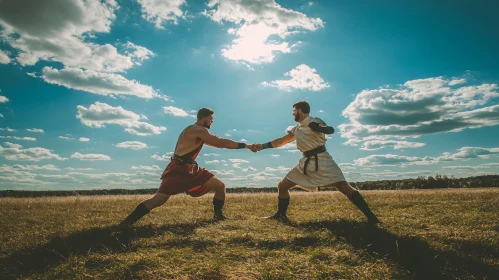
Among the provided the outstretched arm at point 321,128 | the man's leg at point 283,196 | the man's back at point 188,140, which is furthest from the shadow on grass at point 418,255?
the man's back at point 188,140

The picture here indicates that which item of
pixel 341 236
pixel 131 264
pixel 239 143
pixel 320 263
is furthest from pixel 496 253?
pixel 239 143

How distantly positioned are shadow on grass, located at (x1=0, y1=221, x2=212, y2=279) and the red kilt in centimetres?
76

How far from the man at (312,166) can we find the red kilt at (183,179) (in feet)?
5.81

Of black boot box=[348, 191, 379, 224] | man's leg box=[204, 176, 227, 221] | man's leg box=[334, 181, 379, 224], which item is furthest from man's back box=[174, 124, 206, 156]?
black boot box=[348, 191, 379, 224]

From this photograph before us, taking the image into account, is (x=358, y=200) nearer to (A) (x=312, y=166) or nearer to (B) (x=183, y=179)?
(A) (x=312, y=166)

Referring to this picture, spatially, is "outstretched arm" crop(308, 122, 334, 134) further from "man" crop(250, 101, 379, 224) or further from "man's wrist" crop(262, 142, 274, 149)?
"man's wrist" crop(262, 142, 274, 149)

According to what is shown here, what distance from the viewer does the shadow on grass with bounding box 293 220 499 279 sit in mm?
2989

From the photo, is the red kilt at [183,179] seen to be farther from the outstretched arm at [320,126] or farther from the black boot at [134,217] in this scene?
the outstretched arm at [320,126]

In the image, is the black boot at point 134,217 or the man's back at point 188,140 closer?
the black boot at point 134,217

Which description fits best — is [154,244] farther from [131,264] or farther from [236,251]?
[236,251]

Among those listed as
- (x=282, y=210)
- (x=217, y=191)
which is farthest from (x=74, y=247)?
(x=282, y=210)

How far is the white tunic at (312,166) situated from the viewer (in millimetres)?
6008

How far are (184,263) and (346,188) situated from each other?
3.62 metres

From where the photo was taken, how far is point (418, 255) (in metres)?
3.51
